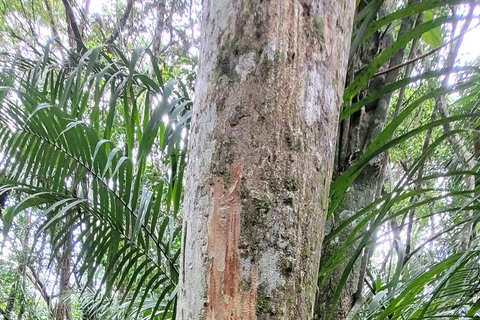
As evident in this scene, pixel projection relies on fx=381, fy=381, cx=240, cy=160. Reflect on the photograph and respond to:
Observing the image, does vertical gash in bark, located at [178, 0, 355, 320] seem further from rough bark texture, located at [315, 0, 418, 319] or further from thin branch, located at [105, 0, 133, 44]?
thin branch, located at [105, 0, 133, 44]

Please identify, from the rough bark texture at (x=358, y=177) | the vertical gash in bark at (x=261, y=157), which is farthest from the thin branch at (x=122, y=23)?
the vertical gash in bark at (x=261, y=157)

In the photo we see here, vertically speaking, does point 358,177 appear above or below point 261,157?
above

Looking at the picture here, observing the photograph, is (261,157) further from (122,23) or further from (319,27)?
(122,23)

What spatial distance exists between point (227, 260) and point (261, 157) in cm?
10

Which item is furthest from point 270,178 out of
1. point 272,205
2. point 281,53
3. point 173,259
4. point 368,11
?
point 173,259

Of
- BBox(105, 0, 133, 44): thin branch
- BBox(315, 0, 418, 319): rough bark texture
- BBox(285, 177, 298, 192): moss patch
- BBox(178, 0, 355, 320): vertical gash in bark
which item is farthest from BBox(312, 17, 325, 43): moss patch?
BBox(105, 0, 133, 44): thin branch

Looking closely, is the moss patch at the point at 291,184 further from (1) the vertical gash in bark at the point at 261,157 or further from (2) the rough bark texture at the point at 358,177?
(2) the rough bark texture at the point at 358,177

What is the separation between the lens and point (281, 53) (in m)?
0.40

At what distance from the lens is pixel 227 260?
1.18 ft

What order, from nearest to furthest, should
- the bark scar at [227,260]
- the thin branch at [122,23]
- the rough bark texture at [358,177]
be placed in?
the bark scar at [227,260] → the rough bark texture at [358,177] → the thin branch at [122,23]

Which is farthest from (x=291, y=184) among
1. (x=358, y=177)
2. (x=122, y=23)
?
(x=122, y=23)

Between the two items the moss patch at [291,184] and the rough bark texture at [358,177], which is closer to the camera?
the moss patch at [291,184]

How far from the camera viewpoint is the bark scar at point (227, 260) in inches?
13.6

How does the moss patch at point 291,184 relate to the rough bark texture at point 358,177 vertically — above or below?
below
